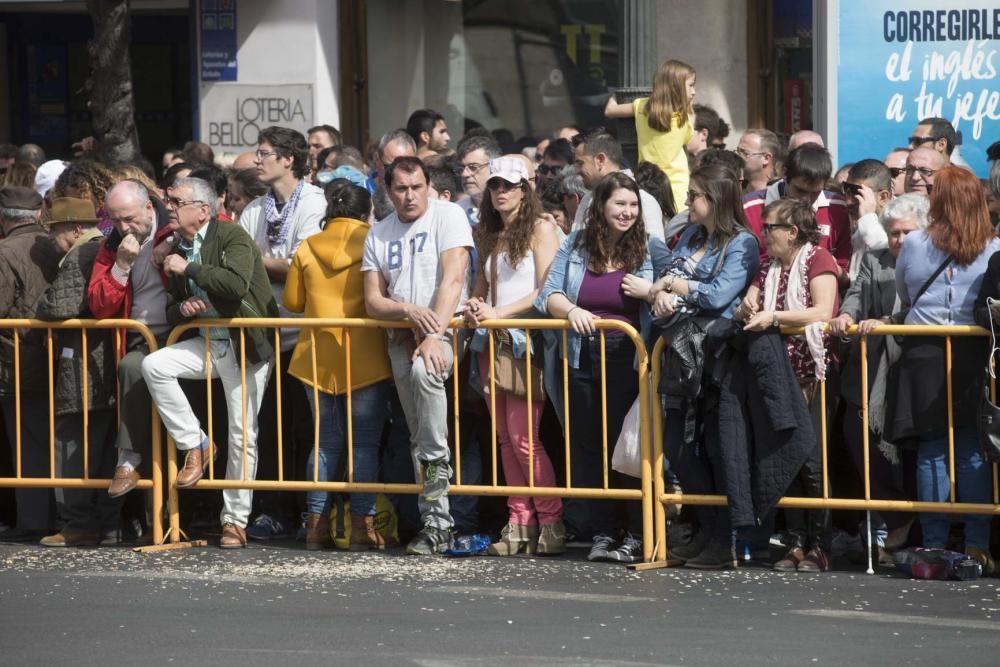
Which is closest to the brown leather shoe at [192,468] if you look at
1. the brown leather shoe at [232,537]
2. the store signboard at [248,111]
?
the brown leather shoe at [232,537]

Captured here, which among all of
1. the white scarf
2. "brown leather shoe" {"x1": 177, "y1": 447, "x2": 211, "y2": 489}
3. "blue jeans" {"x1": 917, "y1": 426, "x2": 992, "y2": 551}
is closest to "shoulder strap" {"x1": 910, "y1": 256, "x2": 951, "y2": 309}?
the white scarf

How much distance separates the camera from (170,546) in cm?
1002

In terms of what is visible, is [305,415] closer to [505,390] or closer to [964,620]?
[505,390]

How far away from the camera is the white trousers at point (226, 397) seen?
987cm

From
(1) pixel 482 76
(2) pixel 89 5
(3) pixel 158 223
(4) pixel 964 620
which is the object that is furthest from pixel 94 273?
(1) pixel 482 76

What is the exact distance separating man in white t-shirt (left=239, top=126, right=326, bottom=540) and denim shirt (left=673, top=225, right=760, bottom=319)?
7.39 ft

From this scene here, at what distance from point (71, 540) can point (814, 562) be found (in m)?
3.95

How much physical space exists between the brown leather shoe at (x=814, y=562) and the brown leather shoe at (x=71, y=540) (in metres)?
3.80

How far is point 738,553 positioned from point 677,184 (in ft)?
10.9

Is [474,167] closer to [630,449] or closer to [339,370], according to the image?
[339,370]

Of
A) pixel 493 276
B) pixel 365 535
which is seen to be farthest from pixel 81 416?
pixel 493 276

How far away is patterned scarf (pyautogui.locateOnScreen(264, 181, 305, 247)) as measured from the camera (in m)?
10.8

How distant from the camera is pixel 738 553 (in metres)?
9.34

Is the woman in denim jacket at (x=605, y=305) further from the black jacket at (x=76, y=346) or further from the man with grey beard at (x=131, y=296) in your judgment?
the black jacket at (x=76, y=346)
